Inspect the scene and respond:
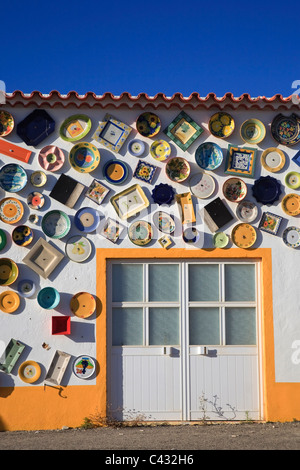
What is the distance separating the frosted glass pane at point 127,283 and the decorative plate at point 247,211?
151 centimetres

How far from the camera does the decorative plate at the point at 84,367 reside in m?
8.19

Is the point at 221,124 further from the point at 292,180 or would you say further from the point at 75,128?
the point at 75,128

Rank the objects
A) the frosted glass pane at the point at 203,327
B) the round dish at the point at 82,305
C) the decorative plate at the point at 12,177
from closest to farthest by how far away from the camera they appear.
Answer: the round dish at the point at 82,305
the decorative plate at the point at 12,177
the frosted glass pane at the point at 203,327

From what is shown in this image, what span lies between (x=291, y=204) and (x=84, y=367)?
3.44 m

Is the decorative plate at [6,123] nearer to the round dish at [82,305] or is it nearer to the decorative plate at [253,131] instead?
the round dish at [82,305]

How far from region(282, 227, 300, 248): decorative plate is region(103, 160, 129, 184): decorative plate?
2244mm

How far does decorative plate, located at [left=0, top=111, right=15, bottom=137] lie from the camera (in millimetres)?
8398

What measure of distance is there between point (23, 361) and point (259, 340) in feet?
10.0

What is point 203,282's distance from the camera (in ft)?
28.1

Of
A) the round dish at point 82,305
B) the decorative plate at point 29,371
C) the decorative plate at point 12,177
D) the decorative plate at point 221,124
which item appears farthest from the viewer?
the decorative plate at point 221,124

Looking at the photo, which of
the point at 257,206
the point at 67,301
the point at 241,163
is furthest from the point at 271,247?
the point at 67,301

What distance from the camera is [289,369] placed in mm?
8391

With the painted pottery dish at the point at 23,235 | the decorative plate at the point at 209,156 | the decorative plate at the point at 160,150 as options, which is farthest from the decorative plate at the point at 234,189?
the painted pottery dish at the point at 23,235

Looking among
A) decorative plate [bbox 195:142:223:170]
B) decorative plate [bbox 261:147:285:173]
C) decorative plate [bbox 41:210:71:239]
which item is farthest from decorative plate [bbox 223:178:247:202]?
decorative plate [bbox 41:210:71:239]
